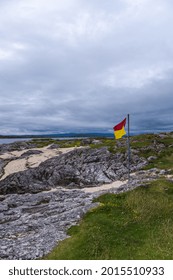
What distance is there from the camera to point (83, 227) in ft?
69.3

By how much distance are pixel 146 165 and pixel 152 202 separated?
89.1 feet

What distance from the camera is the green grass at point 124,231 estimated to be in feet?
54.5

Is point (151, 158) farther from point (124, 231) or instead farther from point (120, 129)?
point (124, 231)

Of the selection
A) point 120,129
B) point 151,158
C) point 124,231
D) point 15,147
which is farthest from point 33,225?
point 15,147

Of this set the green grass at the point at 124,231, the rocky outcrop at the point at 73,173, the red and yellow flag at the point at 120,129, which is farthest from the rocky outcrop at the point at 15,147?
the green grass at the point at 124,231

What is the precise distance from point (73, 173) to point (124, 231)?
114 ft

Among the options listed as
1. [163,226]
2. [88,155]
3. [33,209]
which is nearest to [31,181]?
[88,155]

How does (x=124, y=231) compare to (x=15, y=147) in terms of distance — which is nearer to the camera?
(x=124, y=231)

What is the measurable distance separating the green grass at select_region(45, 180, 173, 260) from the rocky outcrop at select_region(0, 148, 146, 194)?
2130 centimetres

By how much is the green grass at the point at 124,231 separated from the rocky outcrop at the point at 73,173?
21305mm

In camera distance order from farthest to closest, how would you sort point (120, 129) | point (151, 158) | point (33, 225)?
point (151, 158), point (120, 129), point (33, 225)

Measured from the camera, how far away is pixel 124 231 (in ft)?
66.3

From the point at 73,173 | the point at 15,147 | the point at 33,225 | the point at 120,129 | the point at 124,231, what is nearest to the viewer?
the point at 124,231
